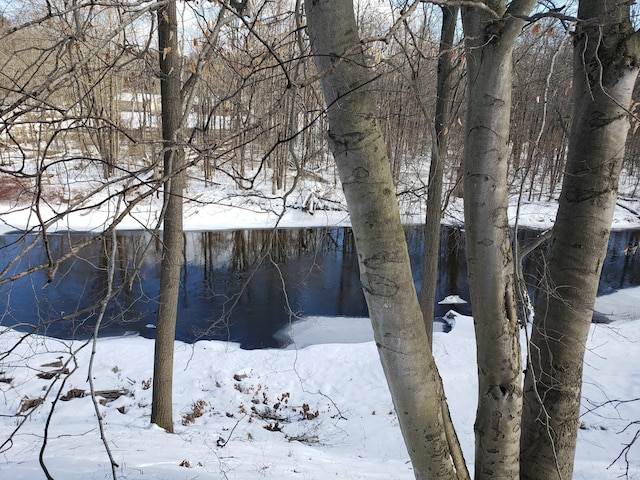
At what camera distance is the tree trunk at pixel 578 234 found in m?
2.40

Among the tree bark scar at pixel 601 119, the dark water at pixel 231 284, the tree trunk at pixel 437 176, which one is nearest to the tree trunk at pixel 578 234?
the tree bark scar at pixel 601 119

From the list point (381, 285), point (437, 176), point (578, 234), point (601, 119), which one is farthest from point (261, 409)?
point (601, 119)

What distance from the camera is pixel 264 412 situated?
24.5 feet

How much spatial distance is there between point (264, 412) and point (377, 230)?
21.2 ft

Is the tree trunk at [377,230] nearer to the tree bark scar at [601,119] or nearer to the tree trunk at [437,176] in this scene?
the tree bark scar at [601,119]

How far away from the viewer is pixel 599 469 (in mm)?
5367

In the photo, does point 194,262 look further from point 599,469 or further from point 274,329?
point 599,469

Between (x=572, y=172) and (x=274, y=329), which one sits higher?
(x=572, y=172)

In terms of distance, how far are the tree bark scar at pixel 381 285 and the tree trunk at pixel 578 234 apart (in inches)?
42.0

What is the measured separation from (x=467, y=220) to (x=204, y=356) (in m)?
7.99

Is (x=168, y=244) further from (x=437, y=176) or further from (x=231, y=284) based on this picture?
(x=231, y=284)

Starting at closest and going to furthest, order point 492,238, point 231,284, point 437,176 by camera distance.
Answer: point 492,238 < point 437,176 < point 231,284

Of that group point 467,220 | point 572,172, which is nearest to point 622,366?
point 572,172

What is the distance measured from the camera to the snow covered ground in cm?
476
